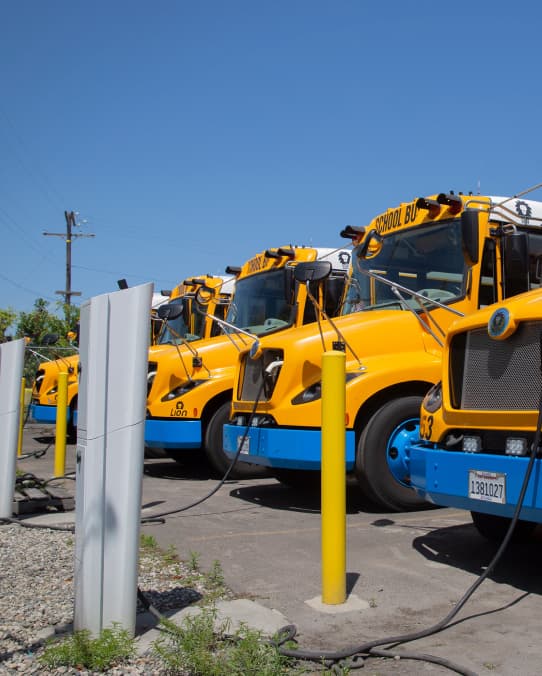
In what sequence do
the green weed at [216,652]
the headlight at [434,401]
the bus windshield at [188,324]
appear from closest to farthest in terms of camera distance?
the green weed at [216,652]
the headlight at [434,401]
the bus windshield at [188,324]

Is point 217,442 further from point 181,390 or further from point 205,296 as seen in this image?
point 205,296

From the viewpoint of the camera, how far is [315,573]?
15.2 feet

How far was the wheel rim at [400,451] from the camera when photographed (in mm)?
6395

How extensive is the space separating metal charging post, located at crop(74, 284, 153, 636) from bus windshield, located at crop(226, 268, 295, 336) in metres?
5.47

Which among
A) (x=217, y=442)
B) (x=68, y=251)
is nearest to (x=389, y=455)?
(x=217, y=442)

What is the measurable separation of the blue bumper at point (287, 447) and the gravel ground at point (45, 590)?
63.6 inches

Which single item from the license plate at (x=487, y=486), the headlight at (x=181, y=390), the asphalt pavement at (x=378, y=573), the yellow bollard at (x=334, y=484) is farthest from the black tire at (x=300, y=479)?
the yellow bollard at (x=334, y=484)

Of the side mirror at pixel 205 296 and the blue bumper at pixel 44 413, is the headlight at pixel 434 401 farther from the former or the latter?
the blue bumper at pixel 44 413

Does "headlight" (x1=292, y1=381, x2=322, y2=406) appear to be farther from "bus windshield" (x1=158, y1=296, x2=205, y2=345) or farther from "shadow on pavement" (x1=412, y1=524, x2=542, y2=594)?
"bus windshield" (x1=158, y1=296, x2=205, y2=345)

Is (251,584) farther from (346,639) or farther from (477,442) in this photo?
(477,442)

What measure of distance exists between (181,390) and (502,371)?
5.37m

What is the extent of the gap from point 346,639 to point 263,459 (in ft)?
11.0

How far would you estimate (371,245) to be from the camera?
7.56 m

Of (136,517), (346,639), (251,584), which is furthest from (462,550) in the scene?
(136,517)
